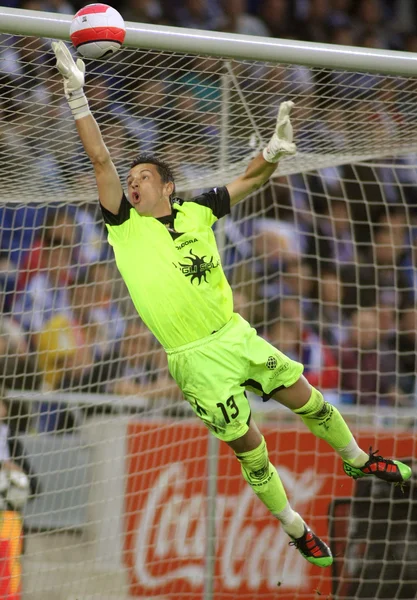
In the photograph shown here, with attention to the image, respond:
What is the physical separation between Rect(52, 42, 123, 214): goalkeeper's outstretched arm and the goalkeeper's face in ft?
0.46

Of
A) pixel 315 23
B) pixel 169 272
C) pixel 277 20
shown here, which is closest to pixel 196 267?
pixel 169 272

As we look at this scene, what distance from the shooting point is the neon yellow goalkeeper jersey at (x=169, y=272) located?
182 inches

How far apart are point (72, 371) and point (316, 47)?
9.14 ft

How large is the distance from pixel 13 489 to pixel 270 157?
267cm

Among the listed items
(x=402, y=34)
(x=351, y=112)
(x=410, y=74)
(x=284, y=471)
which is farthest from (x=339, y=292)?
(x=402, y=34)

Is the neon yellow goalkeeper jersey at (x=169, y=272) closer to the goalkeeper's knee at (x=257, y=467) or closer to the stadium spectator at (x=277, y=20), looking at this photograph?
the goalkeeper's knee at (x=257, y=467)

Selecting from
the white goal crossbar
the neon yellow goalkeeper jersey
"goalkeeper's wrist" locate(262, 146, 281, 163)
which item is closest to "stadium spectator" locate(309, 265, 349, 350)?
the white goal crossbar

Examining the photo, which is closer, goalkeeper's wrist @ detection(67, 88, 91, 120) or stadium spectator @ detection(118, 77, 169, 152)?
goalkeeper's wrist @ detection(67, 88, 91, 120)

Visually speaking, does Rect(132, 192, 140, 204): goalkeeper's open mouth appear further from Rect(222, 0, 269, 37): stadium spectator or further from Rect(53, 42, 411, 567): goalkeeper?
Rect(222, 0, 269, 37): stadium spectator

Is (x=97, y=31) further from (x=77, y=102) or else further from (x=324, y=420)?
(x=324, y=420)

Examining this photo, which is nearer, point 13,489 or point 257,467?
point 257,467

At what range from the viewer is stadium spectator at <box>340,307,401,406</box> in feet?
24.8

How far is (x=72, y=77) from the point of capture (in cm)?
430

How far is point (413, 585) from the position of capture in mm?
6621
